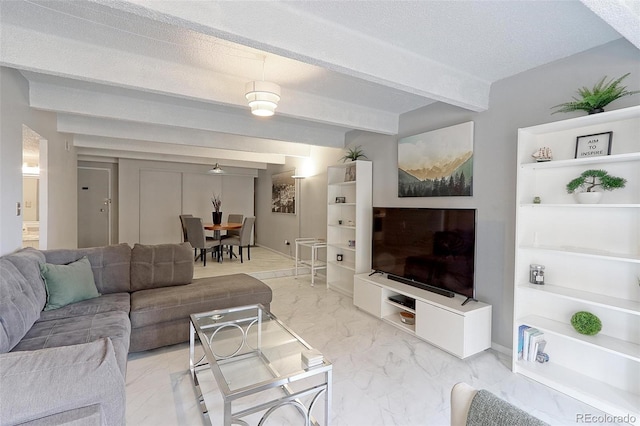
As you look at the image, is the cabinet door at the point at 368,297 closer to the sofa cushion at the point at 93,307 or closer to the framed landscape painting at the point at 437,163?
the framed landscape painting at the point at 437,163

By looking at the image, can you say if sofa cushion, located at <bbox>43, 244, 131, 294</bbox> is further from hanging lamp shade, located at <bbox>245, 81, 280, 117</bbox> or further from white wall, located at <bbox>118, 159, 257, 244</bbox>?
white wall, located at <bbox>118, 159, 257, 244</bbox>

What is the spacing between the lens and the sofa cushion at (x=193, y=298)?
2502mm

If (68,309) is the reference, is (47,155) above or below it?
above

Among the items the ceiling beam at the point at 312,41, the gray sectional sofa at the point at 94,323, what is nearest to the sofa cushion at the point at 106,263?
the gray sectional sofa at the point at 94,323

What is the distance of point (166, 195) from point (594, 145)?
7978 mm

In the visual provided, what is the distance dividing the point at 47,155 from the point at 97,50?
2.21 m

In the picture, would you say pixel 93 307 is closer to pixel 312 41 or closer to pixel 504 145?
pixel 312 41

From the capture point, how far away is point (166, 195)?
24.8 feet

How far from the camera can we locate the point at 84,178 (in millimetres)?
6965

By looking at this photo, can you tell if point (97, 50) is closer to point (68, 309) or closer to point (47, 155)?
point (68, 309)

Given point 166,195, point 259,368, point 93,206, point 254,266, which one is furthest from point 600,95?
point 93,206

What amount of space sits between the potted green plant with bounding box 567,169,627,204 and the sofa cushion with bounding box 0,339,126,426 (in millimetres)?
2815

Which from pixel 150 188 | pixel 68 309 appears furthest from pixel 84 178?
pixel 68 309

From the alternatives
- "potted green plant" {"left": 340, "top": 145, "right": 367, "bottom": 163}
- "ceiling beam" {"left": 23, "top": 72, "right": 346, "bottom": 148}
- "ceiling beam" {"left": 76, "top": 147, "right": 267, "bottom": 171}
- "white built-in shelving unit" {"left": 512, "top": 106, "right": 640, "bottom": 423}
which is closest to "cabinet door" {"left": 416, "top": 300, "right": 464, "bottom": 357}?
"white built-in shelving unit" {"left": 512, "top": 106, "right": 640, "bottom": 423}
